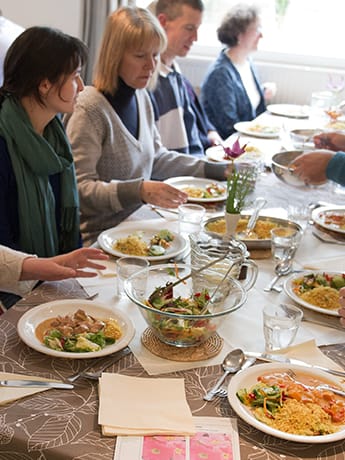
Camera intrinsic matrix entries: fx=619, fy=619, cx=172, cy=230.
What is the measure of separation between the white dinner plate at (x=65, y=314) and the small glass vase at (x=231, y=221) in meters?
0.63

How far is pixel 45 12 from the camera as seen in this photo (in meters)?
4.62

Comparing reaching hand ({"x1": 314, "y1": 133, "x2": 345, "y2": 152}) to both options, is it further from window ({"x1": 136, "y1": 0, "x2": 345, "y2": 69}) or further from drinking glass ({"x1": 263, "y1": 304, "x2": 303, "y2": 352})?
window ({"x1": 136, "y1": 0, "x2": 345, "y2": 69})

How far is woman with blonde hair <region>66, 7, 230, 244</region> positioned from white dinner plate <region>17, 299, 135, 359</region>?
813 mm

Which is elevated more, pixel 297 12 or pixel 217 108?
pixel 297 12

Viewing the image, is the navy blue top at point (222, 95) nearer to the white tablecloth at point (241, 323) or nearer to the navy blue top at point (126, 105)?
the navy blue top at point (126, 105)

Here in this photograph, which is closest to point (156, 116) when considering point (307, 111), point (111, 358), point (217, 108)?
point (217, 108)

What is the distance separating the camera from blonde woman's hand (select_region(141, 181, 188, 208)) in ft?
6.89

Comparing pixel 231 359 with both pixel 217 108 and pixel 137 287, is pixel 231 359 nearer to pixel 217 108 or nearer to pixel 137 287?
pixel 137 287

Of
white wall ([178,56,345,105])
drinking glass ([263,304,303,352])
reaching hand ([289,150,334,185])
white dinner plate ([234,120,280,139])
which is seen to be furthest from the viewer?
white wall ([178,56,345,105])

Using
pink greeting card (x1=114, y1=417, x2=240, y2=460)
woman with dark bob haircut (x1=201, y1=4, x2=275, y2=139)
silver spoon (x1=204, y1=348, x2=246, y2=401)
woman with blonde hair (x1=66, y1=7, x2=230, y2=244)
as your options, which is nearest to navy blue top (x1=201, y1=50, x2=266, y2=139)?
woman with dark bob haircut (x1=201, y1=4, x2=275, y2=139)

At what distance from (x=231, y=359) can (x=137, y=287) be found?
0.29 m

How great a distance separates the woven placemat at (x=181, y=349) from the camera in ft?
4.10

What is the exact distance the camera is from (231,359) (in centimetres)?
123

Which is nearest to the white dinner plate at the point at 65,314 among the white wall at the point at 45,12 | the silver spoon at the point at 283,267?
the silver spoon at the point at 283,267
